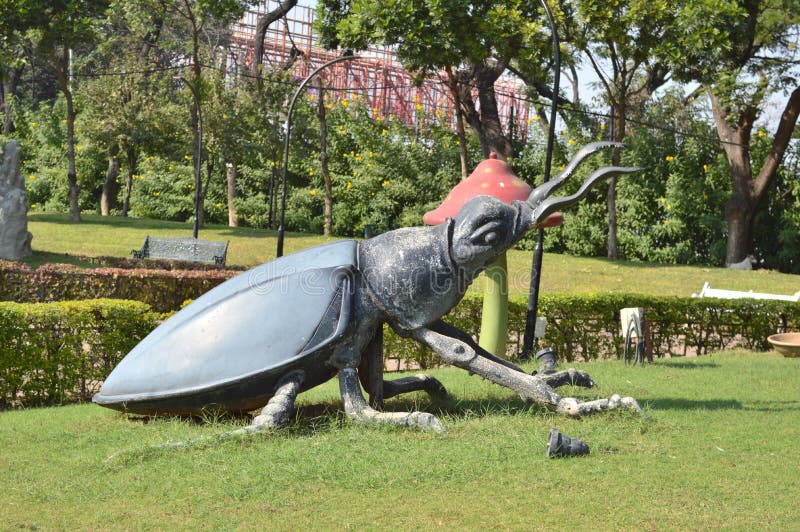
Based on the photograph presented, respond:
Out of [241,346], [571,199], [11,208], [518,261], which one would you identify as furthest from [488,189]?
[518,261]

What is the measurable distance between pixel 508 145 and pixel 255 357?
21.5 metres

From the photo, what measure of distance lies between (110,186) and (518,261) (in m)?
18.0

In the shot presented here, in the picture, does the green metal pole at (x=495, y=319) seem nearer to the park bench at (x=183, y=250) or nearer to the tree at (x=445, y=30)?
the tree at (x=445, y=30)

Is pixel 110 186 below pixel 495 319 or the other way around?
the other way around

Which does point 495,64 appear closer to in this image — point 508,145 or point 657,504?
point 508,145

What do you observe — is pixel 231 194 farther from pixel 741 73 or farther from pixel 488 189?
pixel 488 189

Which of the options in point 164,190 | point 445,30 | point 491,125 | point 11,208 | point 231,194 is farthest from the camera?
point 164,190

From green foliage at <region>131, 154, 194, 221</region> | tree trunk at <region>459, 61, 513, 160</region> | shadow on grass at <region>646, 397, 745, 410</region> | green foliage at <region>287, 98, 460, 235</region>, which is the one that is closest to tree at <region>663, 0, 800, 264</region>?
tree trunk at <region>459, 61, 513, 160</region>

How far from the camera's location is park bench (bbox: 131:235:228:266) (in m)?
19.2

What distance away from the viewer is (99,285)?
13078 millimetres

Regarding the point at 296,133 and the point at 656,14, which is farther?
the point at 296,133

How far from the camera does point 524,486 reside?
16.4 feet


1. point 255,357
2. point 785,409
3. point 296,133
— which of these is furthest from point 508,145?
point 255,357

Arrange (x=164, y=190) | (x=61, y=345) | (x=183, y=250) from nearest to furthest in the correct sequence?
A: (x=61, y=345)
(x=183, y=250)
(x=164, y=190)
